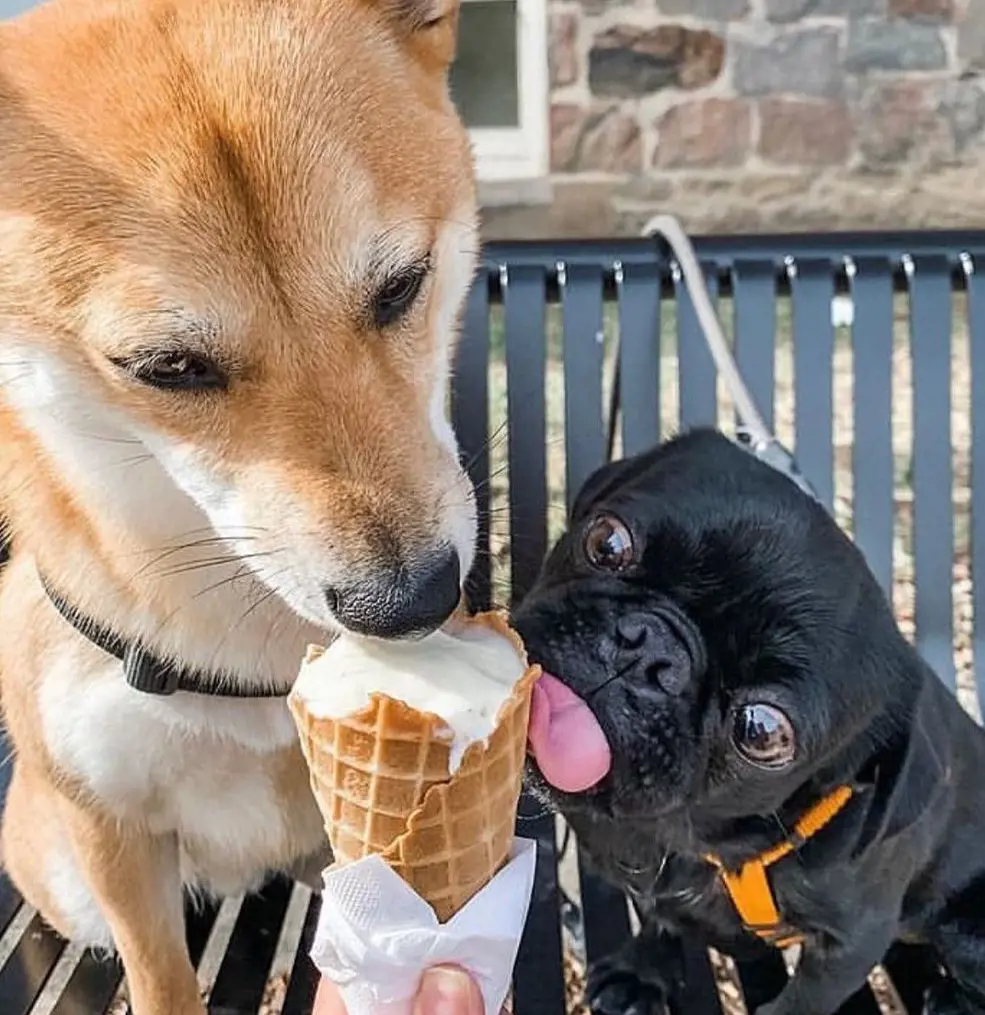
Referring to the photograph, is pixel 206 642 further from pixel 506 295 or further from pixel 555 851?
pixel 506 295

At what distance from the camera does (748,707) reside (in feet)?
3.69

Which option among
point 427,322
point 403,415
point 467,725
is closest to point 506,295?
point 427,322

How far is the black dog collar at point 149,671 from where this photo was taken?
130 centimetres

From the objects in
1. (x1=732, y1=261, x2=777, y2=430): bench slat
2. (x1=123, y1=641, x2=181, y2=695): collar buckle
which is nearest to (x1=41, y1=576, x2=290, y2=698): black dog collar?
(x1=123, y1=641, x2=181, y2=695): collar buckle

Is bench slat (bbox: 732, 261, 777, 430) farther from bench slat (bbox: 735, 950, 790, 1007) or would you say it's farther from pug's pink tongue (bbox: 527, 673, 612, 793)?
pug's pink tongue (bbox: 527, 673, 612, 793)

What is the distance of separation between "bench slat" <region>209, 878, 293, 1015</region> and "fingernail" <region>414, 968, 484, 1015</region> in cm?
49

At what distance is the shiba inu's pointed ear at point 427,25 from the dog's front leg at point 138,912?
71cm

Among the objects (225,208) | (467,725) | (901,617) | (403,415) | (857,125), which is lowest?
(901,617)

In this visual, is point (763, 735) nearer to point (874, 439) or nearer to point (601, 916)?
point (601, 916)

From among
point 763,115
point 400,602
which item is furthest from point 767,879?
point 763,115

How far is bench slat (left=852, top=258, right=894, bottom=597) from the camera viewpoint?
176cm

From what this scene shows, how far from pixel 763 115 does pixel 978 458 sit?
197 cm

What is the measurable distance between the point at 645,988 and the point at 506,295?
0.77m

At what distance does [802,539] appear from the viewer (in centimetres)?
118
